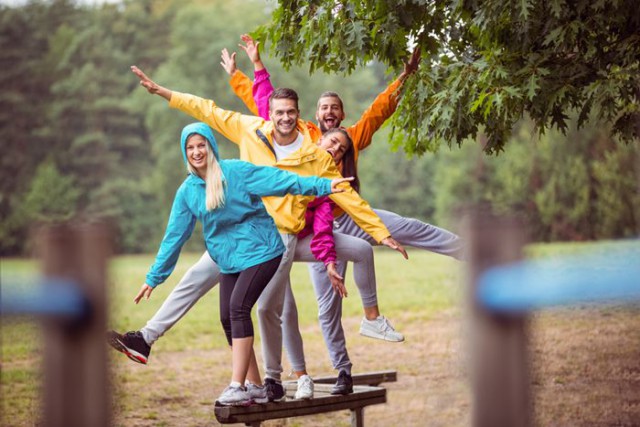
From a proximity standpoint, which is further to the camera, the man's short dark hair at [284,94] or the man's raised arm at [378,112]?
the man's raised arm at [378,112]

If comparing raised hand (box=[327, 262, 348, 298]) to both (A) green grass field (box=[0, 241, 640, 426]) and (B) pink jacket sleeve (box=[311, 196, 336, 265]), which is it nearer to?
(B) pink jacket sleeve (box=[311, 196, 336, 265])

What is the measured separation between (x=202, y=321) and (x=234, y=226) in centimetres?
1485

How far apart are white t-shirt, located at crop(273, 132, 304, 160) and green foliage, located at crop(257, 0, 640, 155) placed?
122cm

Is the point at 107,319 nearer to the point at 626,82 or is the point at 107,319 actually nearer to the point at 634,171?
the point at 626,82

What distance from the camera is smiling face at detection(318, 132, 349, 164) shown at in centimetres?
635

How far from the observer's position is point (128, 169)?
5203cm

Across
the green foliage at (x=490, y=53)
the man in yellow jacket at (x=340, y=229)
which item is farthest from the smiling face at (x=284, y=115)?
the green foliage at (x=490, y=53)

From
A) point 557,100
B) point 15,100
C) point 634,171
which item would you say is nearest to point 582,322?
point 557,100

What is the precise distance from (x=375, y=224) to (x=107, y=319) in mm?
3040

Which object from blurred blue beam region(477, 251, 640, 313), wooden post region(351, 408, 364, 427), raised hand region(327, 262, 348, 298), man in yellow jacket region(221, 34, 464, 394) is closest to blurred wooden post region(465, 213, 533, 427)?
blurred blue beam region(477, 251, 640, 313)

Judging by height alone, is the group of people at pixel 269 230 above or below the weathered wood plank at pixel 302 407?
above

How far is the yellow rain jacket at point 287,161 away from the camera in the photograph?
588 centimetres

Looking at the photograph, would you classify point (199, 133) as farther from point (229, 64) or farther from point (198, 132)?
point (229, 64)

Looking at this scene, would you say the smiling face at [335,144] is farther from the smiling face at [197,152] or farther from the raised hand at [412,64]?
the raised hand at [412,64]
